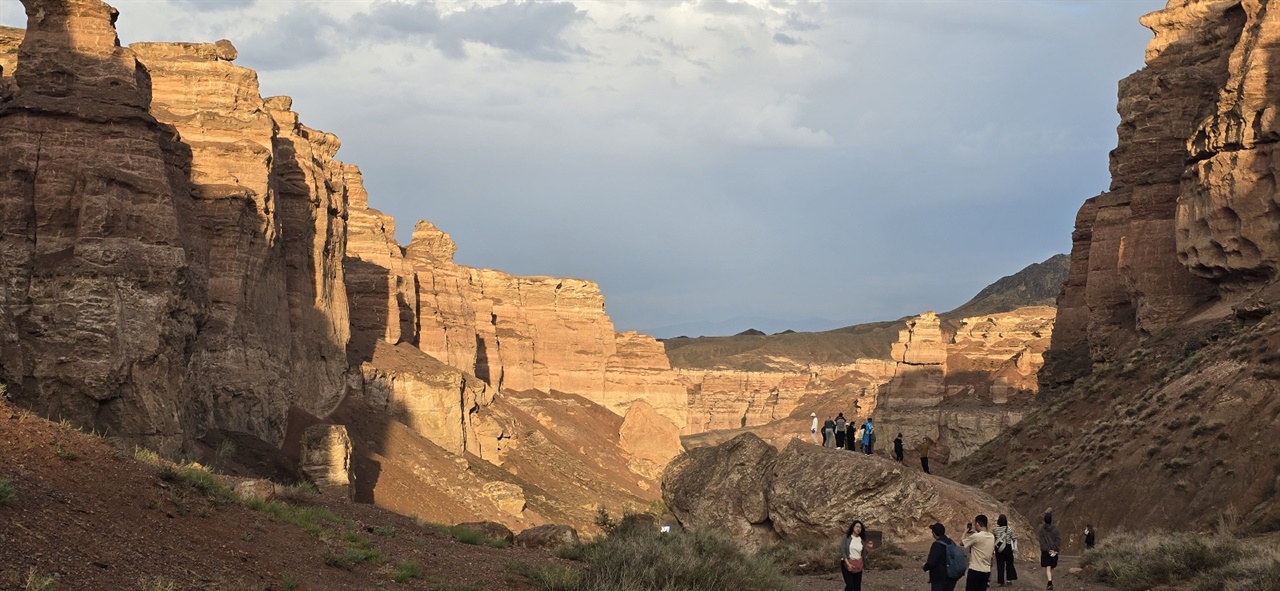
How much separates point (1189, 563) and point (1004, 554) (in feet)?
9.92

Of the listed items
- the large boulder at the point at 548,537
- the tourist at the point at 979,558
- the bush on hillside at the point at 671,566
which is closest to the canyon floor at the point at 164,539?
the bush on hillside at the point at 671,566

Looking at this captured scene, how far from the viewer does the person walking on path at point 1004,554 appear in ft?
66.0

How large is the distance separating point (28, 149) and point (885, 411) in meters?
69.6

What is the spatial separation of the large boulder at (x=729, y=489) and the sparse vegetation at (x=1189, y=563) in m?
5.74

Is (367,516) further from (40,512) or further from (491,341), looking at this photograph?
(491,341)

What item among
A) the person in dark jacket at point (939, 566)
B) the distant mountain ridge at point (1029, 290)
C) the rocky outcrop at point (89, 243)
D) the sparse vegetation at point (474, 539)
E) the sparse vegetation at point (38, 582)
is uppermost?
the distant mountain ridge at point (1029, 290)

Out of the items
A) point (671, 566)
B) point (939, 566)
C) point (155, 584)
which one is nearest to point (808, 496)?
point (939, 566)

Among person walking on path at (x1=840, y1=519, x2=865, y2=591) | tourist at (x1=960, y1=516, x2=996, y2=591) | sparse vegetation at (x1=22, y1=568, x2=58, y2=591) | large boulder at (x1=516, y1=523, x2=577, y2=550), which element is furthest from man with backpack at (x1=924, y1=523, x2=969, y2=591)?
sparse vegetation at (x1=22, y1=568, x2=58, y2=591)

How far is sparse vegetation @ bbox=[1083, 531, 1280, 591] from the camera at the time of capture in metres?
17.5

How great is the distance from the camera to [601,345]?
Answer: 389ft

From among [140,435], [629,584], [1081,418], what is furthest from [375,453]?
[629,584]

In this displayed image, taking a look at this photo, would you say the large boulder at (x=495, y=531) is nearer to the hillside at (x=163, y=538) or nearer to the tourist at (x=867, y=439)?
the hillside at (x=163, y=538)

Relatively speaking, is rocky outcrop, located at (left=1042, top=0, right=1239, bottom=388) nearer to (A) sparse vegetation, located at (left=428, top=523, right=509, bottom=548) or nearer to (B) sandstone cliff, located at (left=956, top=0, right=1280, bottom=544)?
(B) sandstone cliff, located at (left=956, top=0, right=1280, bottom=544)

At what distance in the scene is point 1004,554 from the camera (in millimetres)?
20250
